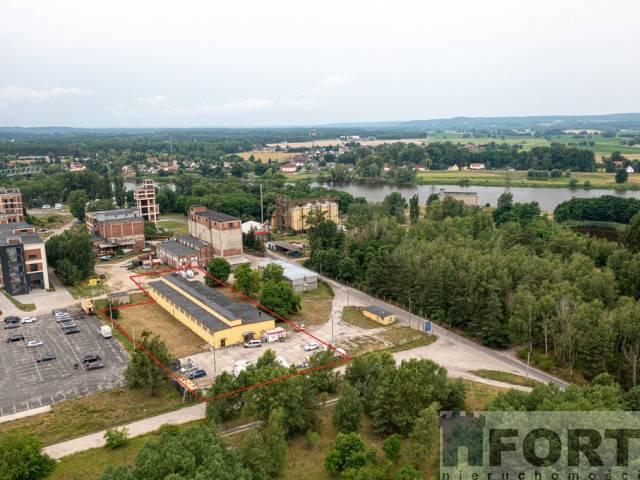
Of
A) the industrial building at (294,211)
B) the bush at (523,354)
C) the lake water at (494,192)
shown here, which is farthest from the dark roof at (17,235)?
the lake water at (494,192)

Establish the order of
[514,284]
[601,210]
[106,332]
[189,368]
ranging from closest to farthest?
[189,368] < [106,332] < [514,284] < [601,210]

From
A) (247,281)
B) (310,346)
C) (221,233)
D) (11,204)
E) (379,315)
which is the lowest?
(310,346)

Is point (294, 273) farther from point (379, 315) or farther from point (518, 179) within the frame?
point (518, 179)

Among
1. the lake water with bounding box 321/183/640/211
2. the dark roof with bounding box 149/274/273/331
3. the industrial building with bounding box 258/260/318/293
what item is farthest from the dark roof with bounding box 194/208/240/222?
the lake water with bounding box 321/183/640/211

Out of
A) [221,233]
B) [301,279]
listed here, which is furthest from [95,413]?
[221,233]

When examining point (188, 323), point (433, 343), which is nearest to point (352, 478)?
point (433, 343)

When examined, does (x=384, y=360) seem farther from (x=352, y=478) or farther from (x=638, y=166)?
(x=638, y=166)
